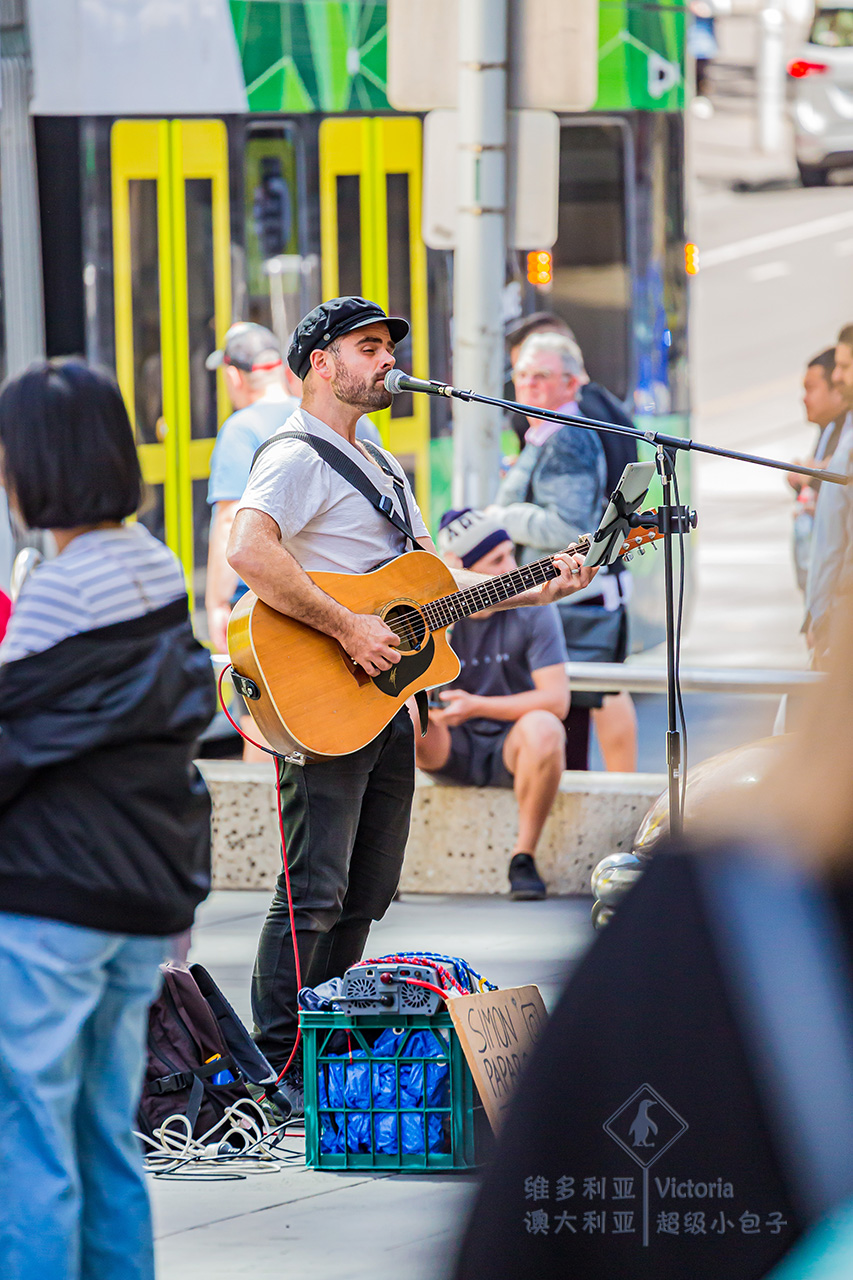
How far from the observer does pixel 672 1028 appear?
1173mm

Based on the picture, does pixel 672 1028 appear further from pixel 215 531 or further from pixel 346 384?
pixel 215 531

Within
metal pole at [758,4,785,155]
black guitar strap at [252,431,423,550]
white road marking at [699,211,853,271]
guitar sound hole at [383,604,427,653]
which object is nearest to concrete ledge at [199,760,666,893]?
guitar sound hole at [383,604,427,653]

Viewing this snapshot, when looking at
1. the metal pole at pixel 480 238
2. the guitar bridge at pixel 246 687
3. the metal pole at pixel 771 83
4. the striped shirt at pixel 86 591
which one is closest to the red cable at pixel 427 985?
the guitar bridge at pixel 246 687

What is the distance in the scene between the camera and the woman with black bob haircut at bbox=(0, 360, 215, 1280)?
8.62ft

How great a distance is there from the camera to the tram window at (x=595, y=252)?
907 centimetres

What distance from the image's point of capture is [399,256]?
29.4 ft

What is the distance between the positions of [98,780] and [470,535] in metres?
3.92

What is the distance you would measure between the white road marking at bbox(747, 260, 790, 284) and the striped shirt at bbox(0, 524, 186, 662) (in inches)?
931

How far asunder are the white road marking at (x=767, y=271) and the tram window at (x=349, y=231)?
17.4 metres

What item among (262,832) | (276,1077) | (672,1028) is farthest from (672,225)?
(672,1028)

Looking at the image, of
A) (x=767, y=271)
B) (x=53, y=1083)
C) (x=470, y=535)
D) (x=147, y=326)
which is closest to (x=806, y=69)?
(x=767, y=271)

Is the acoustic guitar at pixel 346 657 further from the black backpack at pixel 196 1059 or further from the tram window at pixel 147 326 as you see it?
the tram window at pixel 147 326

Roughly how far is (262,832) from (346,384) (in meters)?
2.86

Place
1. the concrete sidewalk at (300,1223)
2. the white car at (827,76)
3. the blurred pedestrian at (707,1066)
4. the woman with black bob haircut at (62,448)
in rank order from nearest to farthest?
the blurred pedestrian at (707,1066)
the woman with black bob haircut at (62,448)
the concrete sidewalk at (300,1223)
the white car at (827,76)
